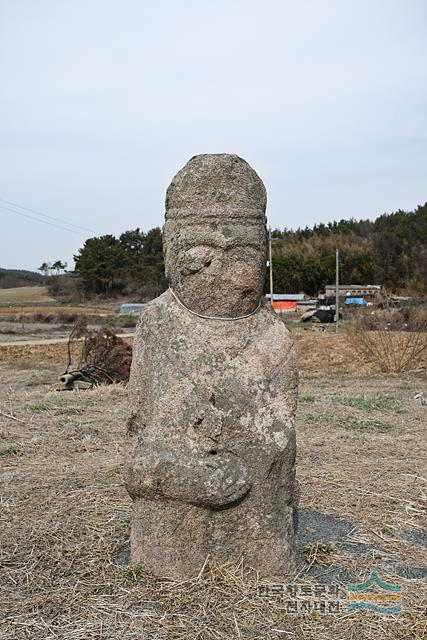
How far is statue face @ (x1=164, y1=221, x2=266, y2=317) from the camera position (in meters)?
3.78

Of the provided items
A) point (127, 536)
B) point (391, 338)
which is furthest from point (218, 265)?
point (391, 338)

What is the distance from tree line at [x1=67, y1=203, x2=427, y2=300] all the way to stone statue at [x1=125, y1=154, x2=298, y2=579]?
139ft

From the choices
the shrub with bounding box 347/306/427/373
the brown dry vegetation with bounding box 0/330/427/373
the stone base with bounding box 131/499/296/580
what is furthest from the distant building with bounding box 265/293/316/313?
the stone base with bounding box 131/499/296/580

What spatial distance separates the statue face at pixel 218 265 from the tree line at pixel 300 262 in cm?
4236

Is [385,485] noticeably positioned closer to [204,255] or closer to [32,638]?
[204,255]

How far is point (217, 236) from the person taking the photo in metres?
3.76

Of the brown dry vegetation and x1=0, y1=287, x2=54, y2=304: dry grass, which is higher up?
x1=0, y1=287, x2=54, y2=304: dry grass

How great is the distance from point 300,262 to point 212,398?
1806 inches

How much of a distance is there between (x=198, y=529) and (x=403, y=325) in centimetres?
1276

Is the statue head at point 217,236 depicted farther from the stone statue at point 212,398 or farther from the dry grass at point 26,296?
the dry grass at point 26,296

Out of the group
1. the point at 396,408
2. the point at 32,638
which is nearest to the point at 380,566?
the point at 32,638

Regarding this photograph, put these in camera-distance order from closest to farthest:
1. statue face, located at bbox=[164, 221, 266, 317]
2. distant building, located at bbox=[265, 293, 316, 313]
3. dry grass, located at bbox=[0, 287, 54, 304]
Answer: statue face, located at bbox=[164, 221, 266, 317], distant building, located at bbox=[265, 293, 316, 313], dry grass, located at bbox=[0, 287, 54, 304]

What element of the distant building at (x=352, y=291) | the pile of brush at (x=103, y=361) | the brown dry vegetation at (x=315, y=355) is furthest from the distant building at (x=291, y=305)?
the pile of brush at (x=103, y=361)

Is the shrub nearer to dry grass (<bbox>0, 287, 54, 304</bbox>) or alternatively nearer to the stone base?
the stone base
